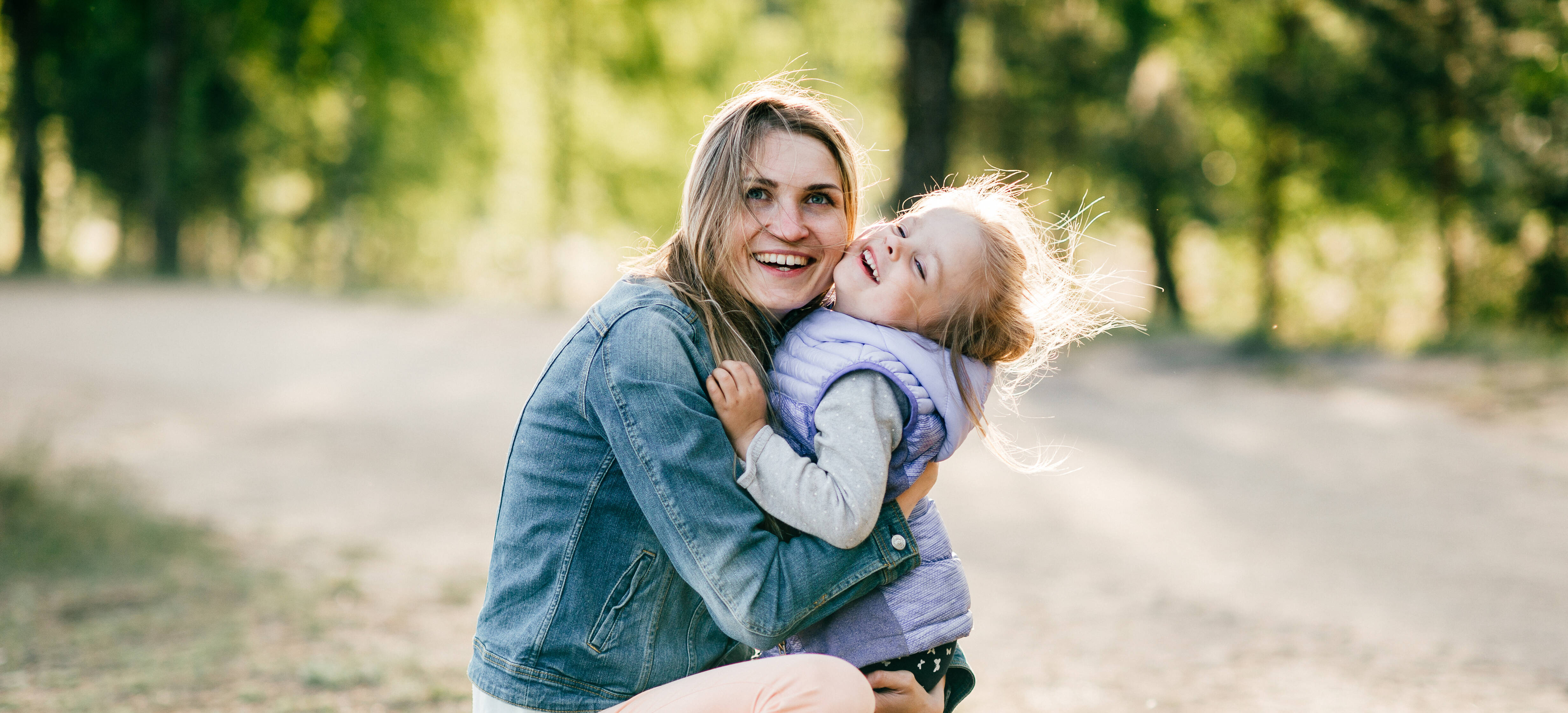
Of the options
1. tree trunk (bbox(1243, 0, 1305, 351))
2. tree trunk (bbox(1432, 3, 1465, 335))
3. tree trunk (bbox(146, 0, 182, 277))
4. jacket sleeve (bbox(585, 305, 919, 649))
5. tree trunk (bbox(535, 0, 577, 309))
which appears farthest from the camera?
tree trunk (bbox(535, 0, 577, 309))

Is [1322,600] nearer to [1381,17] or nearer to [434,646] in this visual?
[434,646]

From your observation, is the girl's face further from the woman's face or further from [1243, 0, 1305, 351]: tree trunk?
[1243, 0, 1305, 351]: tree trunk

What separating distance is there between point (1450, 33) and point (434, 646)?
587 inches

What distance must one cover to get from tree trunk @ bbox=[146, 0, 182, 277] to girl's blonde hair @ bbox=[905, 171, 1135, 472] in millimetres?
20868

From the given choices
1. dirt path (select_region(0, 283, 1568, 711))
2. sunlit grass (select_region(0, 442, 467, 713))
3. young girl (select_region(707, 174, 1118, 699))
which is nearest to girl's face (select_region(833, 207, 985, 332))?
young girl (select_region(707, 174, 1118, 699))

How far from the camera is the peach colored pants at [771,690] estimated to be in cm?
189

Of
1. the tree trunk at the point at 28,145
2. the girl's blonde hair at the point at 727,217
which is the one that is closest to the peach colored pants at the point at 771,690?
the girl's blonde hair at the point at 727,217

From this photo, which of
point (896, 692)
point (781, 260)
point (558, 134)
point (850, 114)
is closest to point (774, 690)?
point (896, 692)

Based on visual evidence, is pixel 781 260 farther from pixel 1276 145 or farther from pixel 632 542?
pixel 1276 145

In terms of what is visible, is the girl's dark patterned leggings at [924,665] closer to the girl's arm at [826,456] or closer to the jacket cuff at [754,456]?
the girl's arm at [826,456]

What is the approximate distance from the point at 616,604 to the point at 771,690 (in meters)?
0.34

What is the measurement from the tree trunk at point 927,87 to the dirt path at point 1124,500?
270cm

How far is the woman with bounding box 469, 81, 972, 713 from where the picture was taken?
6.25 feet

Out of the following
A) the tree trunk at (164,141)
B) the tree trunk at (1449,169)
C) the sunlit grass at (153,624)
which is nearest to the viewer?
the sunlit grass at (153,624)
